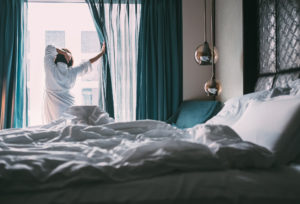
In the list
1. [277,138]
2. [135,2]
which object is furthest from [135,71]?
[277,138]

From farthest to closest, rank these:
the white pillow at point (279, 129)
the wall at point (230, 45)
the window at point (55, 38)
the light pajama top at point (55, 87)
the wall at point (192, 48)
→ the window at point (55, 38), the wall at point (192, 48), the light pajama top at point (55, 87), the wall at point (230, 45), the white pillow at point (279, 129)

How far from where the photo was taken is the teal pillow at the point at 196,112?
122 inches

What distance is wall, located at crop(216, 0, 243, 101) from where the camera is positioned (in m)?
2.82

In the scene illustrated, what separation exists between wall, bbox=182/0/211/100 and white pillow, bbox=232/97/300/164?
2.61 meters

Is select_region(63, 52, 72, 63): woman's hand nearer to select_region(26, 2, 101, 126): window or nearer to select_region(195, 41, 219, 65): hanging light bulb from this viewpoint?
select_region(26, 2, 101, 126): window

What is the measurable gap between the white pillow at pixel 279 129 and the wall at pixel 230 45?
1.65 metres

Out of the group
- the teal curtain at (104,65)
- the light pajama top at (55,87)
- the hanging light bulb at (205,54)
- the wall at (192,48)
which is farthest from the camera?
the wall at (192,48)

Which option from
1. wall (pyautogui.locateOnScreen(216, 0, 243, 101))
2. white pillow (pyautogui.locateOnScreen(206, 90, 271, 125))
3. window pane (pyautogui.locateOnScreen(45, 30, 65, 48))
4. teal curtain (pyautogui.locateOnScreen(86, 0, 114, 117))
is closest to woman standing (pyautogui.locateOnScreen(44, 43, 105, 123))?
teal curtain (pyautogui.locateOnScreen(86, 0, 114, 117))

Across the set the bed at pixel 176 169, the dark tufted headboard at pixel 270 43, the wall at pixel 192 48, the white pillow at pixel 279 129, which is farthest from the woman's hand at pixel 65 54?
the white pillow at pixel 279 129

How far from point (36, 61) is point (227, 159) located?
383cm

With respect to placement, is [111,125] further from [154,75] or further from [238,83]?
[154,75]

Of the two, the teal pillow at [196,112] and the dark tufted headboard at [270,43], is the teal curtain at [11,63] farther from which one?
the dark tufted headboard at [270,43]

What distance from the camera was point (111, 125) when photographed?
1.77 metres

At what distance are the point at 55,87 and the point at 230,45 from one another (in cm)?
227
